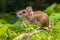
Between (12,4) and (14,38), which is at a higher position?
(12,4)

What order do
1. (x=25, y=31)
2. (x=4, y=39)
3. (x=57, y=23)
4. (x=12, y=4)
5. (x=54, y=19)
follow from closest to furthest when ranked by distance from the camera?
(x=4, y=39)
(x=25, y=31)
(x=57, y=23)
(x=54, y=19)
(x=12, y=4)

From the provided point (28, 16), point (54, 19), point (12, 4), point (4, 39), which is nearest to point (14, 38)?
point (4, 39)

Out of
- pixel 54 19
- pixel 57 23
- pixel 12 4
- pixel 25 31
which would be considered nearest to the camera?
pixel 25 31

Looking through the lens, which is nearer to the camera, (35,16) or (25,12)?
(35,16)

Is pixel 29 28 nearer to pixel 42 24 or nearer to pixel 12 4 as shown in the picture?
pixel 42 24

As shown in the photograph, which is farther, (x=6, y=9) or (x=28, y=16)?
(x=6, y=9)

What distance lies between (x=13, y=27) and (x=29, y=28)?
1.09 ft

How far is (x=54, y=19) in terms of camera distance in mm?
6355

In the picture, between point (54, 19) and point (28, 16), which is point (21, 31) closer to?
point (28, 16)

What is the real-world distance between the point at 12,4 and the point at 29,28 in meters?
4.16

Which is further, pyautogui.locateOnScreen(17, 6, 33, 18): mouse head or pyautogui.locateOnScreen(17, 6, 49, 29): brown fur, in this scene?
pyautogui.locateOnScreen(17, 6, 33, 18): mouse head

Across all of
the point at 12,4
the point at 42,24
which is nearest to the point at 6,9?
the point at 12,4

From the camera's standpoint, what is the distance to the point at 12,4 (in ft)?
31.8

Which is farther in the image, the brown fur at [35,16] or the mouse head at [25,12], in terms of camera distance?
the mouse head at [25,12]
